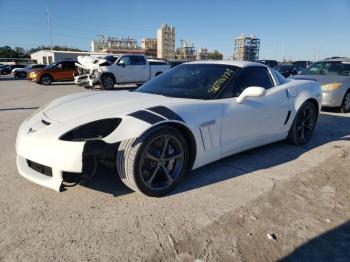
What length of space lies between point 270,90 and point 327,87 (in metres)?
4.57

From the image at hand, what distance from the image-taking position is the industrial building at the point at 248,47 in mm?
56969

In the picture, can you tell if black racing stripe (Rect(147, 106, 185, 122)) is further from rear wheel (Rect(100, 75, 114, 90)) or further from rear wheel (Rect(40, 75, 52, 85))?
rear wheel (Rect(40, 75, 52, 85))

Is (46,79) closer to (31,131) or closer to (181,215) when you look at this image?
(31,131)

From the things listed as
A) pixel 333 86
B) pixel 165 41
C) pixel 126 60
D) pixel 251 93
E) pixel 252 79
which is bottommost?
pixel 333 86

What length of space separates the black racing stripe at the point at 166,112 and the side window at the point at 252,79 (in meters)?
1.02

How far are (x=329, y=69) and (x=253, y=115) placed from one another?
20.9 ft

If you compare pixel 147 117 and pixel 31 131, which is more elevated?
pixel 147 117

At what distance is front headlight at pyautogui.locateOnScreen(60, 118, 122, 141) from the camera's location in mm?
2729

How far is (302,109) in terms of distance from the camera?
4.83m

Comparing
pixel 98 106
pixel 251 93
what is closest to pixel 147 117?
pixel 98 106

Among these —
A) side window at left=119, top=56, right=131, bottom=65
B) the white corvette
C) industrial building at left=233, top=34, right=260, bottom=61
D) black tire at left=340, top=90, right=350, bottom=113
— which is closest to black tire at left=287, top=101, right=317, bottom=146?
the white corvette

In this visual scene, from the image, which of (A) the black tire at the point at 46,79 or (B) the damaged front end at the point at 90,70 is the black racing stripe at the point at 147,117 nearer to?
(B) the damaged front end at the point at 90,70

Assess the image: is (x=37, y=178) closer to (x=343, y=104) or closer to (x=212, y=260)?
(x=212, y=260)

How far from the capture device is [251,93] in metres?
3.59
